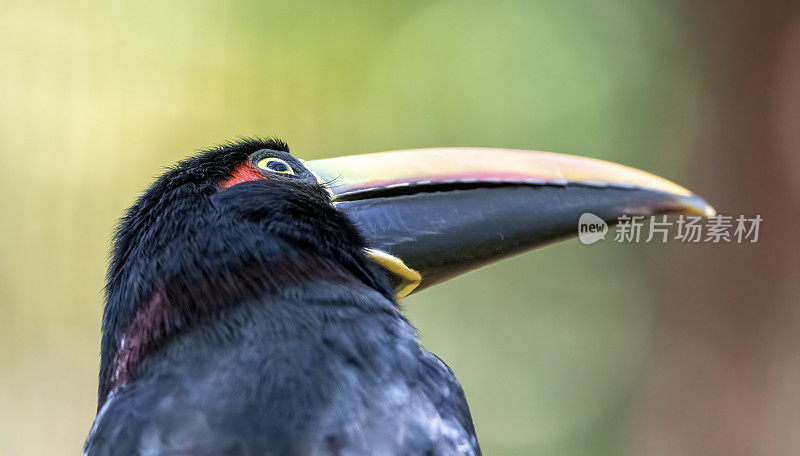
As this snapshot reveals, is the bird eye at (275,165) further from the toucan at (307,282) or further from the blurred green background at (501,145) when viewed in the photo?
the blurred green background at (501,145)

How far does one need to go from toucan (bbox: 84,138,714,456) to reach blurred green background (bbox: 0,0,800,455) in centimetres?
209

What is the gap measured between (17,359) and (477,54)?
2.43 meters

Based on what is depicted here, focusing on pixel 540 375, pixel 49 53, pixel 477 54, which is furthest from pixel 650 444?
pixel 49 53

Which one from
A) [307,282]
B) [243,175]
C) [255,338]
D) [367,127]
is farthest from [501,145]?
[255,338]

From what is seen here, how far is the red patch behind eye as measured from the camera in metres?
1.54

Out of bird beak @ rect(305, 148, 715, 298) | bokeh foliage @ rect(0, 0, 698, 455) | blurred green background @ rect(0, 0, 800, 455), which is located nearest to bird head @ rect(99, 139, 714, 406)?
bird beak @ rect(305, 148, 715, 298)

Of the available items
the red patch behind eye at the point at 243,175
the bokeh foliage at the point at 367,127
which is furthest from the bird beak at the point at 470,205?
the bokeh foliage at the point at 367,127

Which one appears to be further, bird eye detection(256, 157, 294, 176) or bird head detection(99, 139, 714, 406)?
bird eye detection(256, 157, 294, 176)

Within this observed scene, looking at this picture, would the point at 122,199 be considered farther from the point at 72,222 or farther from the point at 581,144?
the point at 581,144

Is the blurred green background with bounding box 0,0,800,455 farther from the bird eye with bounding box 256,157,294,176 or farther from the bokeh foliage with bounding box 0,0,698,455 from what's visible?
the bird eye with bounding box 256,157,294,176

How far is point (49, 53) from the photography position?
151 inches

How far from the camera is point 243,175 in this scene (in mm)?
1567

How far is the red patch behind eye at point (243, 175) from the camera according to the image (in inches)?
60.8

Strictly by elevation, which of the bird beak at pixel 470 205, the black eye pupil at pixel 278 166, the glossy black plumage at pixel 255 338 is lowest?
the glossy black plumage at pixel 255 338
